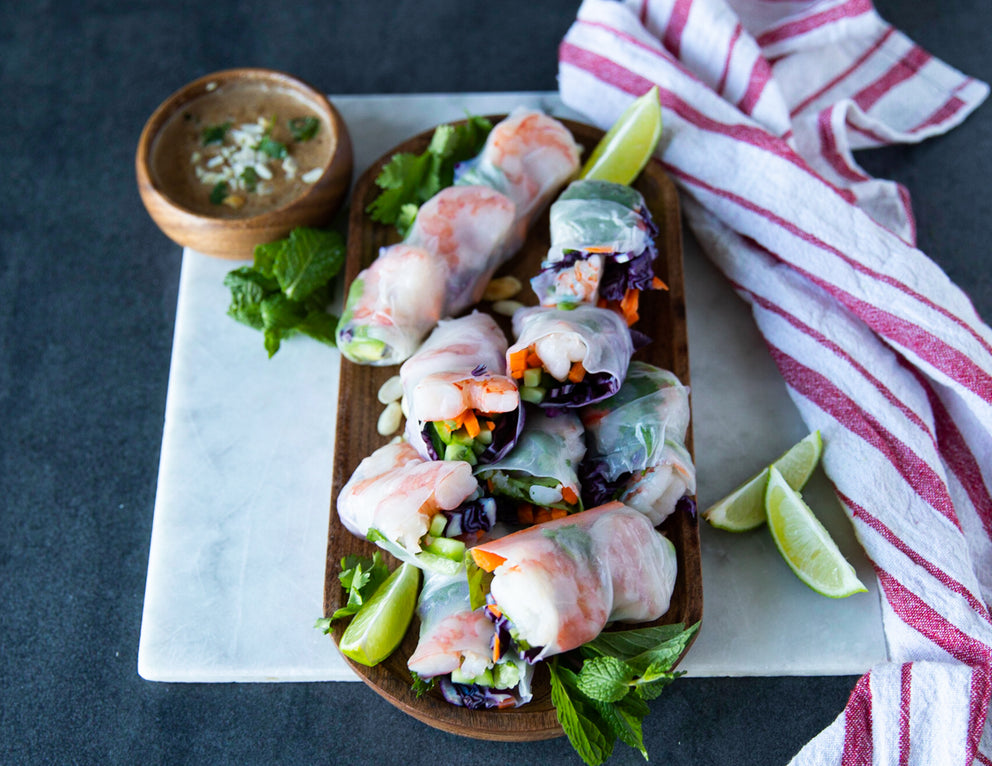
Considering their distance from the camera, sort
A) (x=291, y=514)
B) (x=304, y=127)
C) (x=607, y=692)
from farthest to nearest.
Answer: (x=304, y=127), (x=291, y=514), (x=607, y=692)

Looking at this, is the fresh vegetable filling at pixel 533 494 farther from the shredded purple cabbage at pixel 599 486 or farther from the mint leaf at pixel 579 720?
the mint leaf at pixel 579 720

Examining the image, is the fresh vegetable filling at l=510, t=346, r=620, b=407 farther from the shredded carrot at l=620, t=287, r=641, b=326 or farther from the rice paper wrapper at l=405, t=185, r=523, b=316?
the rice paper wrapper at l=405, t=185, r=523, b=316

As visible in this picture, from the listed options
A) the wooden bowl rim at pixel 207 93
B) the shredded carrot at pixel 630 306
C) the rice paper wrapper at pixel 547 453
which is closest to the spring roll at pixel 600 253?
the shredded carrot at pixel 630 306

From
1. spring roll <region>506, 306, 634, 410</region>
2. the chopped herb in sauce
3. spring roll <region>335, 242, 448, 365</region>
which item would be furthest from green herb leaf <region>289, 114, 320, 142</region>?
spring roll <region>506, 306, 634, 410</region>

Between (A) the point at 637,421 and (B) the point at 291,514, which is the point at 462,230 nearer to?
(A) the point at 637,421

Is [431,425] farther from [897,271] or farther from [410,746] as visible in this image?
[897,271]

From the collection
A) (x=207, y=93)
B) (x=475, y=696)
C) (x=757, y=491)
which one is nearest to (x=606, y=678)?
(x=475, y=696)

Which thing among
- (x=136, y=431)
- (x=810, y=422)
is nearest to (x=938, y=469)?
(x=810, y=422)

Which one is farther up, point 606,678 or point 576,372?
point 576,372
